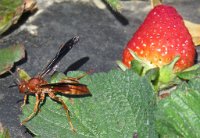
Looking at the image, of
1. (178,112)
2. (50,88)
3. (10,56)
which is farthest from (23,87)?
(178,112)

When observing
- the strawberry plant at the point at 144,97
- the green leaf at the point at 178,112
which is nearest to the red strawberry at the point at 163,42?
the strawberry plant at the point at 144,97

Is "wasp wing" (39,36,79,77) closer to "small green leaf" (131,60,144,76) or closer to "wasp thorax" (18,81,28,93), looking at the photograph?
"wasp thorax" (18,81,28,93)

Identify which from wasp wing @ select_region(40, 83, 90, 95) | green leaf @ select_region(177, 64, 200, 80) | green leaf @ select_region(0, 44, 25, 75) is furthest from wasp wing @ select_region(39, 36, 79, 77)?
green leaf @ select_region(177, 64, 200, 80)

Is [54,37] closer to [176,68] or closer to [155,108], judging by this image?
[176,68]

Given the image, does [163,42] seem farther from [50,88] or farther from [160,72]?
[50,88]

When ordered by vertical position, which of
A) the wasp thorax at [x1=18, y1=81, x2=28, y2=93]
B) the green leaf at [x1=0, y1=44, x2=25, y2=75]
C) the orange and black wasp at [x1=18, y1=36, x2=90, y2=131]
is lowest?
the green leaf at [x1=0, y1=44, x2=25, y2=75]

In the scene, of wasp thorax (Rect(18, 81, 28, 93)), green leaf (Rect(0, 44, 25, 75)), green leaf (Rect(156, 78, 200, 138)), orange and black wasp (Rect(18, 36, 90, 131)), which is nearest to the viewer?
green leaf (Rect(156, 78, 200, 138))

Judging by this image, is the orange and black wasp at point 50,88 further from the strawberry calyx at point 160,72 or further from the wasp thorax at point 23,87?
the strawberry calyx at point 160,72
